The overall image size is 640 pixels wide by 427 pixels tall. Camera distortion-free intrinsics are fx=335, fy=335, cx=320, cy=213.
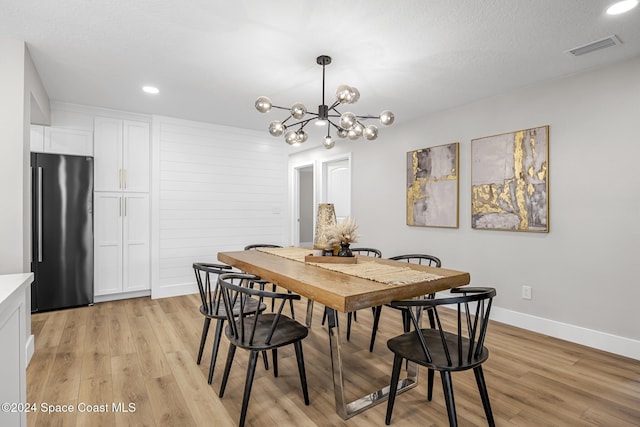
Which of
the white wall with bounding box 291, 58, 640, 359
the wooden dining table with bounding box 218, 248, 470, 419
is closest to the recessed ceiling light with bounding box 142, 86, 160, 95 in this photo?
the wooden dining table with bounding box 218, 248, 470, 419

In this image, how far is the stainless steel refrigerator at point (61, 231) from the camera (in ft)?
11.9

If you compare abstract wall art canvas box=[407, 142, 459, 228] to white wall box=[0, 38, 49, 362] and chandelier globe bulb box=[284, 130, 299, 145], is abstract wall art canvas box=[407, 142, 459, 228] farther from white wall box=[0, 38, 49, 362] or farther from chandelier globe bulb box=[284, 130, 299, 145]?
white wall box=[0, 38, 49, 362]

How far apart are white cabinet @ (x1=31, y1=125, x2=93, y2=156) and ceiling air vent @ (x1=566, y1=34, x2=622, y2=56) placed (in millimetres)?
4985

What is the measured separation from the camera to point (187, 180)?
477 centimetres

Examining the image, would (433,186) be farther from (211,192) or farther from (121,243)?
(121,243)

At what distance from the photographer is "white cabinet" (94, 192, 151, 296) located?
4180 mm

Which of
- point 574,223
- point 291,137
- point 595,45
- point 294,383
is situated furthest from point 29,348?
point 595,45

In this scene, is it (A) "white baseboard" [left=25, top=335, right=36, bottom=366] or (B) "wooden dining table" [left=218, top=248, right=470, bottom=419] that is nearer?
(B) "wooden dining table" [left=218, top=248, right=470, bottom=419]

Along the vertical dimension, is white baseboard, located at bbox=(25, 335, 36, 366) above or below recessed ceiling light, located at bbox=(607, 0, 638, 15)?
below

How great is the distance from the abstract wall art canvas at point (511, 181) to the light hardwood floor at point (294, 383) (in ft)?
3.61

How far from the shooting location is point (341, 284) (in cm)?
182

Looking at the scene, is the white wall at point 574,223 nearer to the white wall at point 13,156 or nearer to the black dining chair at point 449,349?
the black dining chair at point 449,349

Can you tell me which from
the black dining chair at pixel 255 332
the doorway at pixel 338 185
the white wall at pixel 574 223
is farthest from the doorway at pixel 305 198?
the black dining chair at pixel 255 332

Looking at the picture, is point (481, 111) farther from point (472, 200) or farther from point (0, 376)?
point (0, 376)
